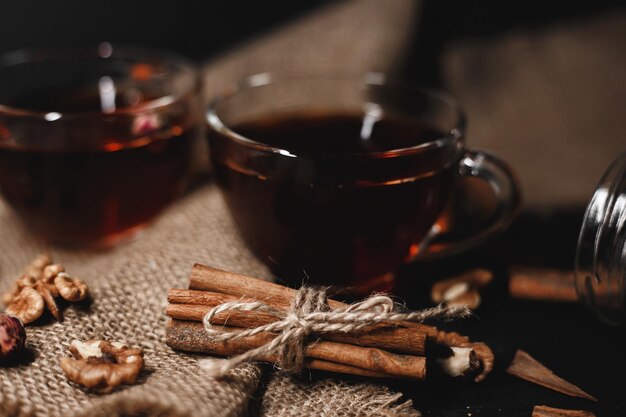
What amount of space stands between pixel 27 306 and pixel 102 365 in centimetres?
21

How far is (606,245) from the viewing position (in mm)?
1126

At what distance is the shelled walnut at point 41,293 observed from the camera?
1103 millimetres

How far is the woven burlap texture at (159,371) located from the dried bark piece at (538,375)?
207 mm

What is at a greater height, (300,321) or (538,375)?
(300,321)

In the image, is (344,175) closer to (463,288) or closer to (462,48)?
(463,288)

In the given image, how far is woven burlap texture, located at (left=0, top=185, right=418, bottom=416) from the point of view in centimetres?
93

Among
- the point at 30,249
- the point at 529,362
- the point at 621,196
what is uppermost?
the point at 621,196

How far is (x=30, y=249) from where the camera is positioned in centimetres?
153

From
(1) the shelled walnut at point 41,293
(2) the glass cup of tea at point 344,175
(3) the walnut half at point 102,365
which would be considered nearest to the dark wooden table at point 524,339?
(2) the glass cup of tea at point 344,175

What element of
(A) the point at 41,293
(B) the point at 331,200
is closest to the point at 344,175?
(B) the point at 331,200

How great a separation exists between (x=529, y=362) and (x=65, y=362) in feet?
2.28

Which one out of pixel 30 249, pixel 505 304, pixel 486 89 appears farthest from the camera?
pixel 486 89

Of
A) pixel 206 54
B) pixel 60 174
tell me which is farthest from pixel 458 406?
pixel 206 54

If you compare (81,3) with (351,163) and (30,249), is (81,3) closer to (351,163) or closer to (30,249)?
(30,249)
